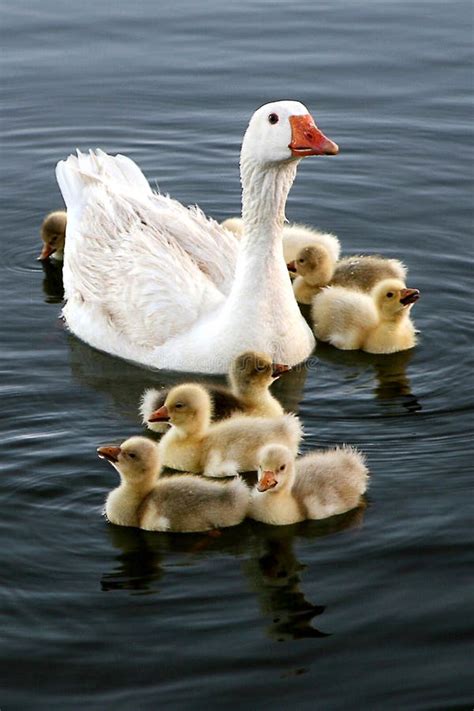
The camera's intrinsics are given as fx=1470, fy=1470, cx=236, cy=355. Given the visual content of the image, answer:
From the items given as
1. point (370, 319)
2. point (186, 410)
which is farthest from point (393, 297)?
point (186, 410)

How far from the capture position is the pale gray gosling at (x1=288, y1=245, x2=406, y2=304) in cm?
1046

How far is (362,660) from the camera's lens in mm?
6637

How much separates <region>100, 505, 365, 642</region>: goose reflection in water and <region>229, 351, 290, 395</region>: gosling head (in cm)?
109

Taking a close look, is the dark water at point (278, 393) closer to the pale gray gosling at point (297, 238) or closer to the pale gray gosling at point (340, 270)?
the pale gray gosling at point (340, 270)

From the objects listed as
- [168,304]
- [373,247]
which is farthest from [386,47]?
[168,304]

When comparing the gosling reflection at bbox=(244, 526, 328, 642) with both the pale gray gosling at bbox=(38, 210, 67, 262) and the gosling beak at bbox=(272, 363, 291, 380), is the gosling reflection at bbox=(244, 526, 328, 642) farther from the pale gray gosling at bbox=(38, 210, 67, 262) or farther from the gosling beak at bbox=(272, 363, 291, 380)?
the pale gray gosling at bbox=(38, 210, 67, 262)

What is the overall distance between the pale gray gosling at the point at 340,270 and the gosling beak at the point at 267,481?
3173mm

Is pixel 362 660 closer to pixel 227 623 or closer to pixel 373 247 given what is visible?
pixel 227 623

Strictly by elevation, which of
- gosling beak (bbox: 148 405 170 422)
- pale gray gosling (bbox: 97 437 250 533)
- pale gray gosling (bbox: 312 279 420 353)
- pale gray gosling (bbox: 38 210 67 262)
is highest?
pale gray gosling (bbox: 38 210 67 262)

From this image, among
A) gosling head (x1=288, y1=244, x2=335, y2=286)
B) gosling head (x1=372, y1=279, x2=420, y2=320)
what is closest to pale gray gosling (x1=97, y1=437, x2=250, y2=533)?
gosling head (x1=372, y1=279, x2=420, y2=320)

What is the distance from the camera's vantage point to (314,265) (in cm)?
1052

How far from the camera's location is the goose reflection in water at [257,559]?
7.02 metres

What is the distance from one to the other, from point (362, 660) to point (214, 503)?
1.35m

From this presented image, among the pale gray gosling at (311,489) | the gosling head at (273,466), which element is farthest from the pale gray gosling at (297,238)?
the gosling head at (273,466)
